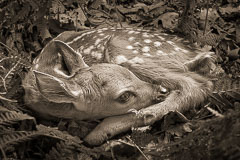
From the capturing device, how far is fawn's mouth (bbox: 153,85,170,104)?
1.98 meters

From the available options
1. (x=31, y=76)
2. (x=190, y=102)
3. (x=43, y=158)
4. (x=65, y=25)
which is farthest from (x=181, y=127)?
(x=65, y=25)

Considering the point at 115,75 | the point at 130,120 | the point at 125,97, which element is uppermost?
the point at 115,75

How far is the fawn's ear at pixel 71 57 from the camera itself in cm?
194

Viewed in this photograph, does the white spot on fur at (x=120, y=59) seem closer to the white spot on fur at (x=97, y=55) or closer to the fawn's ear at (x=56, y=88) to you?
the white spot on fur at (x=97, y=55)

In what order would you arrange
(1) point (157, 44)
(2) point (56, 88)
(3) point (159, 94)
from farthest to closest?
(1) point (157, 44)
(3) point (159, 94)
(2) point (56, 88)

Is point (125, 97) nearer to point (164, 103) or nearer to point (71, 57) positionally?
point (164, 103)

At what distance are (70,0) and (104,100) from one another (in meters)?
0.85

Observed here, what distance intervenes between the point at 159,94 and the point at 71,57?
20.3 inches

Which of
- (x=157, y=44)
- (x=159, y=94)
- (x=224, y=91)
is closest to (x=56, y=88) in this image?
(x=159, y=94)

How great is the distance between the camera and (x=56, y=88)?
1758 millimetres

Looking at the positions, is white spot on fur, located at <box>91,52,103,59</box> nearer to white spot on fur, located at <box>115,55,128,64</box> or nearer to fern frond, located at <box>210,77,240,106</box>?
white spot on fur, located at <box>115,55,128,64</box>

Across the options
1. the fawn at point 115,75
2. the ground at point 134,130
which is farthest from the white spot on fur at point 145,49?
the ground at point 134,130

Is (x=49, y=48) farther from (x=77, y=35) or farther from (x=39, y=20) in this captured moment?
(x=39, y=20)

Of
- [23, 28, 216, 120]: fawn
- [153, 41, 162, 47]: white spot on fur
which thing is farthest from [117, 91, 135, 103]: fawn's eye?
[153, 41, 162, 47]: white spot on fur
